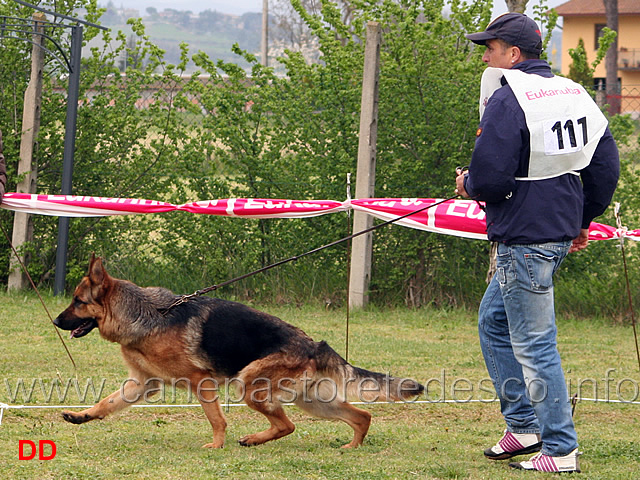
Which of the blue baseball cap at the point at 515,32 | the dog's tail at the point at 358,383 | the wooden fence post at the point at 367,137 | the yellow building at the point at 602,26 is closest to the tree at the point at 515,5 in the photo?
the wooden fence post at the point at 367,137

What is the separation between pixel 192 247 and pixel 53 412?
5.46m

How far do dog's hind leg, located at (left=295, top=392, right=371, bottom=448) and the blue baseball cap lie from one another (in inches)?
87.3

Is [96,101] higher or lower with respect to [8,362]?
higher

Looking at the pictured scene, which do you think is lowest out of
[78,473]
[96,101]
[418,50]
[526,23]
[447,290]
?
[78,473]

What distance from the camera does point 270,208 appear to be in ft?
28.6

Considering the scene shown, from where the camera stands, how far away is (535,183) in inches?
165

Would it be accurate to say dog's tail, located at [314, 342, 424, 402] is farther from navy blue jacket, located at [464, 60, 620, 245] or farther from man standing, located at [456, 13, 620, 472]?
navy blue jacket, located at [464, 60, 620, 245]

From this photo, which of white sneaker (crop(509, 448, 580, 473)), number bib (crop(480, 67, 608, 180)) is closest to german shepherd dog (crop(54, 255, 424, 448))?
white sneaker (crop(509, 448, 580, 473))

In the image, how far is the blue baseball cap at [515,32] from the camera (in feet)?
14.2

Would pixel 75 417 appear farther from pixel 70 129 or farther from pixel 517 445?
pixel 70 129

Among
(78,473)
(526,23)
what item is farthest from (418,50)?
(78,473)

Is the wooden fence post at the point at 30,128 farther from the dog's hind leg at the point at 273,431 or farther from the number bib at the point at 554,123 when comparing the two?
the number bib at the point at 554,123

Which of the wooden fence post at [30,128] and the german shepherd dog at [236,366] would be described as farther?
the wooden fence post at [30,128]

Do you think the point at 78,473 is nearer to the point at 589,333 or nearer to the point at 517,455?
the point at 517,455
